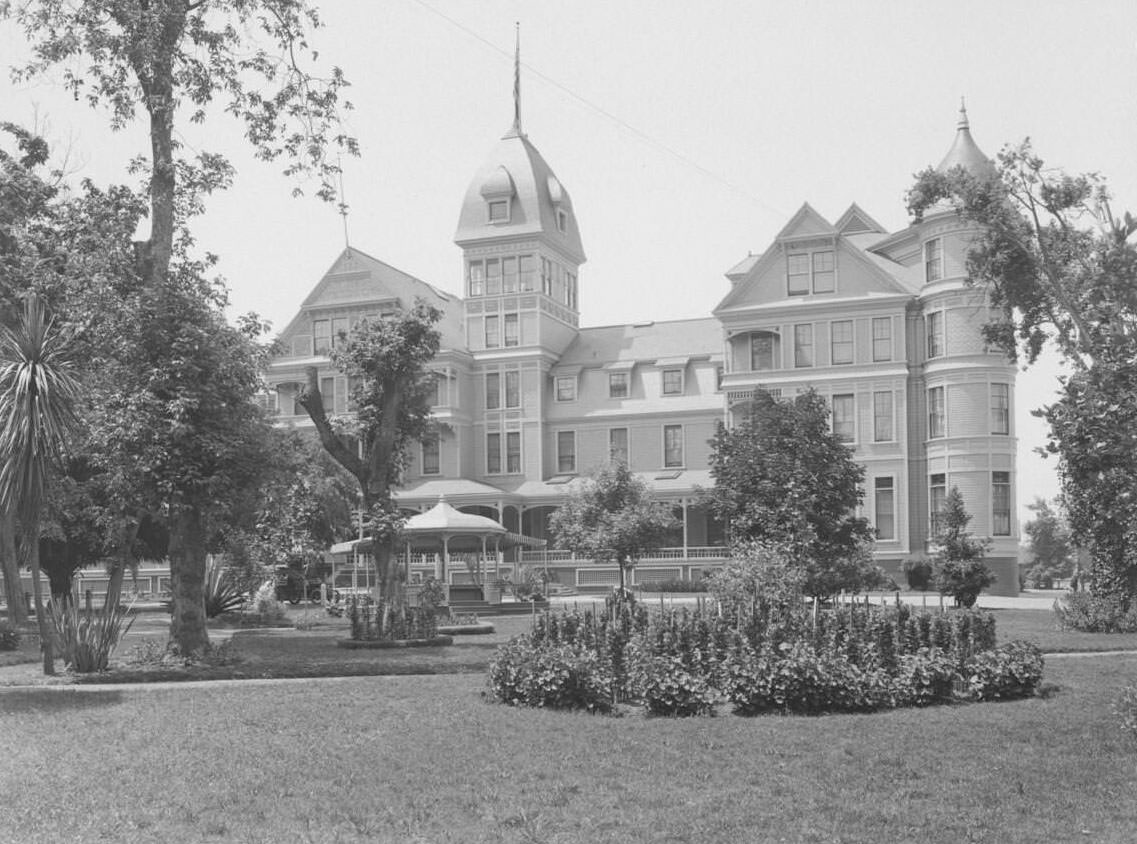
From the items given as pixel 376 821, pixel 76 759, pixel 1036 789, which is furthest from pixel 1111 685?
pixel 76 759

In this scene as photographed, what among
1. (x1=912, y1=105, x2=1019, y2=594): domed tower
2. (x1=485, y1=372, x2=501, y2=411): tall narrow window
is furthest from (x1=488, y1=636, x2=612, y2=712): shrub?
(x1=485, y1=372, x2=501, y2=411): tall narrow window

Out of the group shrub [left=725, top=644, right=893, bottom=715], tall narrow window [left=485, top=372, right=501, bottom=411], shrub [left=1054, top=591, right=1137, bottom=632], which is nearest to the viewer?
shrub [left=725, top=644, right=893, bottom=715]

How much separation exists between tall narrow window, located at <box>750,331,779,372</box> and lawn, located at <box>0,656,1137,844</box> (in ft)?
138

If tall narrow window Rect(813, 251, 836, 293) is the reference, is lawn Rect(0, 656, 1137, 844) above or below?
below

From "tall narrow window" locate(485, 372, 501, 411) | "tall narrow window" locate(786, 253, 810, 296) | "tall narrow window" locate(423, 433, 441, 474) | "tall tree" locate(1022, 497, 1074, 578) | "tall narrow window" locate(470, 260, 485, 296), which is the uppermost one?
"tall narrow window" locate(470, 260, 485, 296)

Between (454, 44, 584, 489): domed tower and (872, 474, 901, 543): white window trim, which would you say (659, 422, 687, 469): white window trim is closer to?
(454, 44, 584, 489): domed tower

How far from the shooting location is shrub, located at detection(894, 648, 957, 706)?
14695mm

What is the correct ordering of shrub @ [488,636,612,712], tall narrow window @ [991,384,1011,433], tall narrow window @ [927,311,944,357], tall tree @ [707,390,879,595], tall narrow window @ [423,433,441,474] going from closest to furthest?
1. shrub @ [488,636,612,712]
2. tall tree @ [707,390,879,595]
3. tall narrow window @ [991,384,1011,433]
4. tall narrow window @ [927,311,944,357]
5. tall narrow window @ [423,433,441,474]

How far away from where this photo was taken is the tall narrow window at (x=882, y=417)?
179 ft

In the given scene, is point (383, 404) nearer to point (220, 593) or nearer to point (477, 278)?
point (220, 593)

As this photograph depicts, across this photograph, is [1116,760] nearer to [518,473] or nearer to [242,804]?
[242,804]

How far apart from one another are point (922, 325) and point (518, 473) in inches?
804

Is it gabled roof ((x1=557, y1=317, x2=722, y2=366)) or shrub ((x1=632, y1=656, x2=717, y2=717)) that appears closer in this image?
shrub ((x1=632, y1=656, x2=717, y2=717))

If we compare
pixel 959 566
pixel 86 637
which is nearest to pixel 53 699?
pixel 86 637
